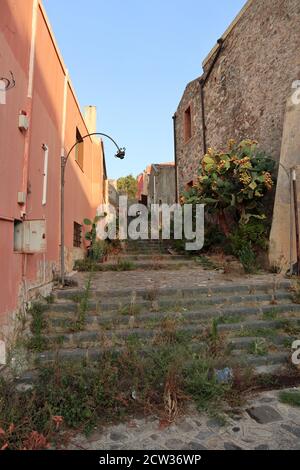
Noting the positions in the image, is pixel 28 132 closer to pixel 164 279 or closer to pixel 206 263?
pixel 164 279

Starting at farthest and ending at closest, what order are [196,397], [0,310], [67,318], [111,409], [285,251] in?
[285,251] → [67,318] → [0,310] → [196,397] → [111,409]

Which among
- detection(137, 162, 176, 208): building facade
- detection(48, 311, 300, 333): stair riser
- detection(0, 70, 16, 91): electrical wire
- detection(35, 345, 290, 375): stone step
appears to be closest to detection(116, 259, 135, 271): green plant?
detection(48, 311, 300, 333): stair riser

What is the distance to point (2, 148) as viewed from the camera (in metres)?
3.45

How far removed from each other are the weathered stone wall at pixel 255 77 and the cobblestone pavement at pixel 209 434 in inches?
280

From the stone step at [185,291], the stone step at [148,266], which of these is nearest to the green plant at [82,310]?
the stone step at [185,291]

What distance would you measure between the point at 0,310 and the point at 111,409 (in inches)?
64.2

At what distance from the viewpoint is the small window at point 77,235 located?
7.93 m

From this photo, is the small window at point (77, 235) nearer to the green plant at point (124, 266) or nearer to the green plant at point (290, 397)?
the green plant at point (124, 266)

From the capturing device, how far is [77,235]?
26.9 ft

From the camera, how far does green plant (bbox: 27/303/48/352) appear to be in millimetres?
3652

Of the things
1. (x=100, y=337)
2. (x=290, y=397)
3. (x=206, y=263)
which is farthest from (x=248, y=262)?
(x=100, y=337)
